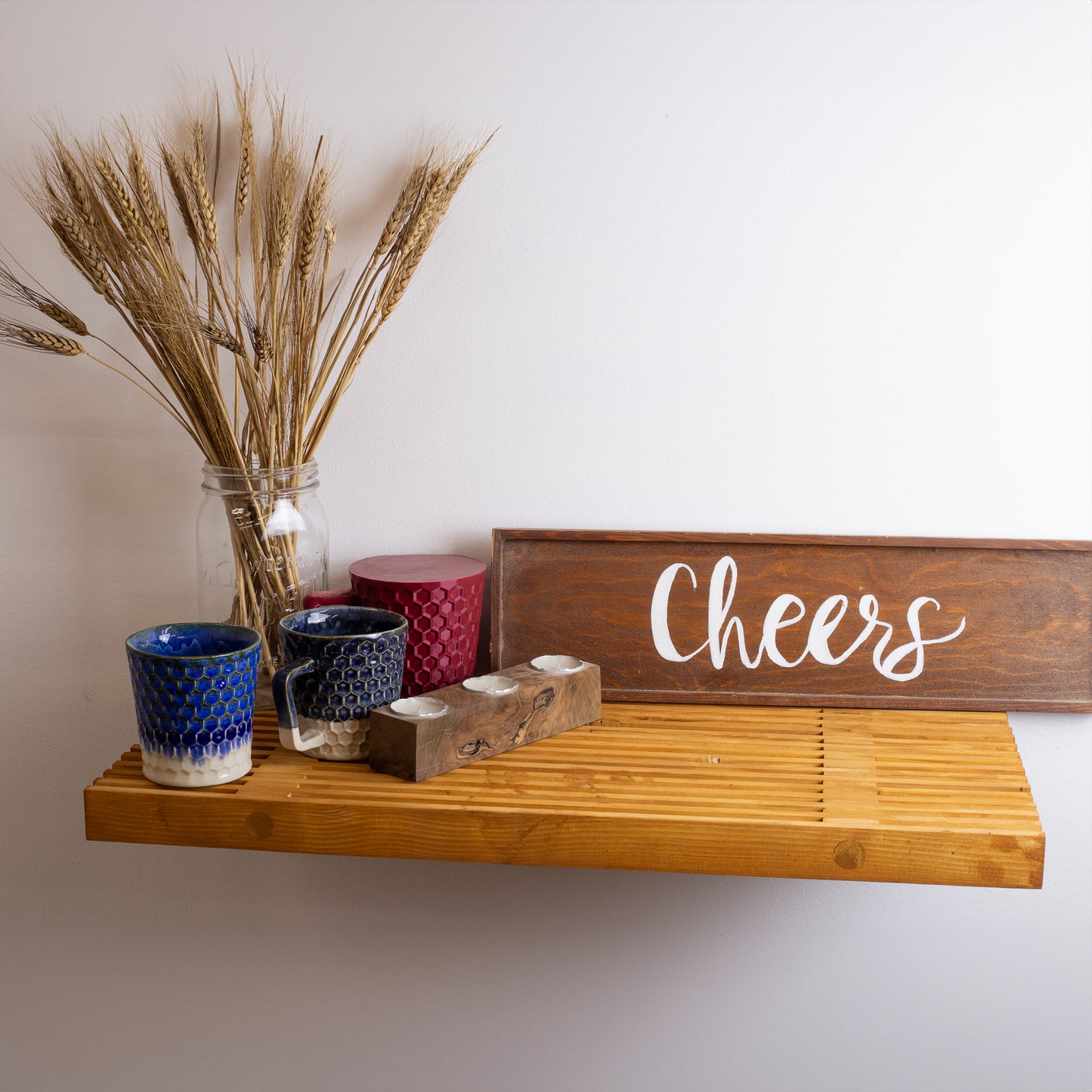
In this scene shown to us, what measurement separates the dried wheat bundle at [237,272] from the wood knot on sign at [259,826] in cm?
20

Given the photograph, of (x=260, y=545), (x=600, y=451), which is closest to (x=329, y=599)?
(x=260, y=545)

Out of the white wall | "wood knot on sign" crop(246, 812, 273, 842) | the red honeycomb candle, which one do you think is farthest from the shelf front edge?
the white wall

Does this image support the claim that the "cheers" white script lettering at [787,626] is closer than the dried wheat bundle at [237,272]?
No

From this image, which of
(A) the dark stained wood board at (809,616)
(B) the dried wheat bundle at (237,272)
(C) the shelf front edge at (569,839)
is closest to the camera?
(C) the shelf front edge at (569,839)

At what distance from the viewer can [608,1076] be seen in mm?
1126

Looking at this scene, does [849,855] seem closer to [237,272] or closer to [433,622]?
[433,622]

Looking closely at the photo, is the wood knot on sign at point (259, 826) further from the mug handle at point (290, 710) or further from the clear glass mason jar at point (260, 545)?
the clear glass mason jar at point (260, 545)

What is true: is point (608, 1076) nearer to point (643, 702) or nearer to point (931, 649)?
point (643, 702)

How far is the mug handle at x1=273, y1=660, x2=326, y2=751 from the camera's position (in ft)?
2.72

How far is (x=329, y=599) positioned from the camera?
0.93 metres

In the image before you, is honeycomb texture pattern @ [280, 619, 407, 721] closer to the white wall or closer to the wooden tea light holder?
the wooden tea light holder

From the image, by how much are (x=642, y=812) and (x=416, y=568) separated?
1.04 feet

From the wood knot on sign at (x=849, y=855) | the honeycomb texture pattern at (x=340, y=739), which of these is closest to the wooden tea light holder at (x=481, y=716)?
the honeycomb texture pattern at (x=340, y=739)

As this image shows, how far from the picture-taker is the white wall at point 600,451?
0.95m
